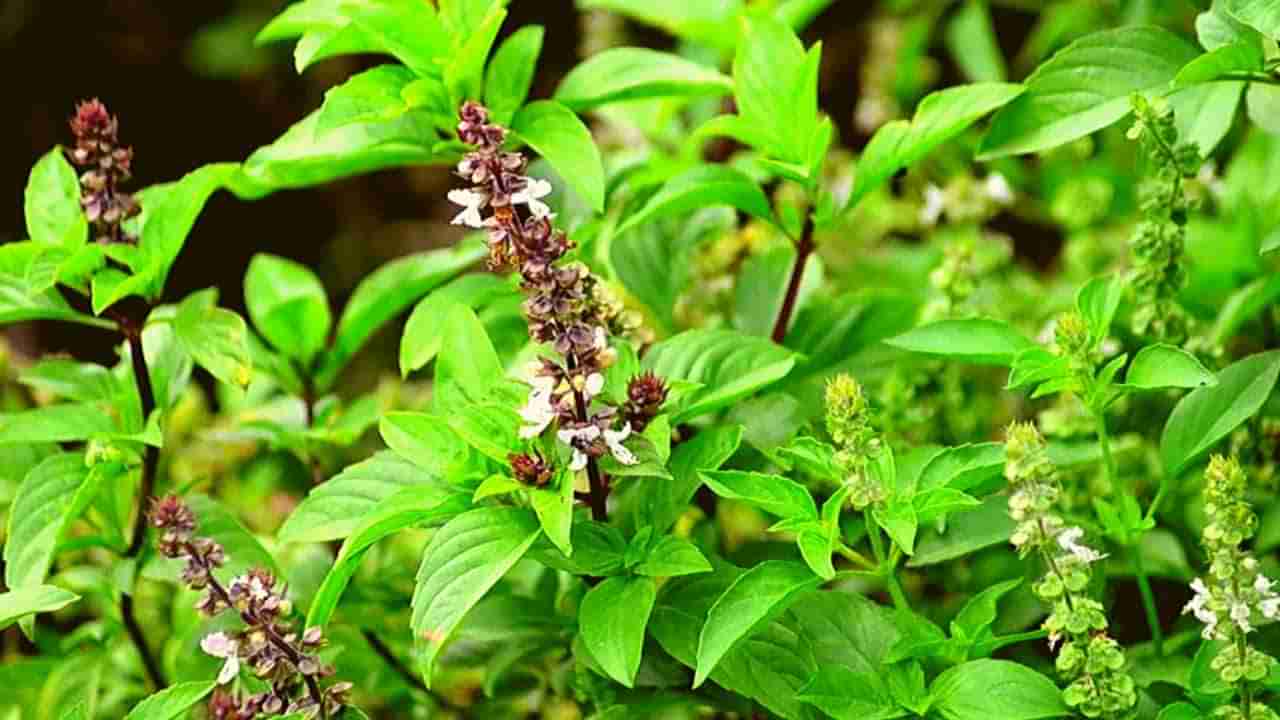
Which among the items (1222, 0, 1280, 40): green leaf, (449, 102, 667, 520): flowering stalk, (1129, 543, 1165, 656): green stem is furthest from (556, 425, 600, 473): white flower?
(1222, 0, 1280, 40): green leaf

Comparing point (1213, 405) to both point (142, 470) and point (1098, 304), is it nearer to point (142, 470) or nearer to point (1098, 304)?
point (1098, 304)

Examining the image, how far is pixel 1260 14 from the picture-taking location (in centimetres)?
116

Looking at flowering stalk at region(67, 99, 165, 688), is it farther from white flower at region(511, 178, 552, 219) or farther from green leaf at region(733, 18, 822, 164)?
green leaf at region(733, 18, 822, 164)

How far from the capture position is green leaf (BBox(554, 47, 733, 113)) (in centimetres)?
135

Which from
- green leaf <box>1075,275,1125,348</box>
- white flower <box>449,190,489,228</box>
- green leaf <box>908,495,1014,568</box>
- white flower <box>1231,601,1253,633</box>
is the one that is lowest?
white flower <box>1231,601,1253,633</box>

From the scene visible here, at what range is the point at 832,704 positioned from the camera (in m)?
1.07

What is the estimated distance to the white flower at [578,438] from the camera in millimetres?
1046

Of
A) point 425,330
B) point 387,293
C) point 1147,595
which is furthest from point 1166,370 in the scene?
point 387,293

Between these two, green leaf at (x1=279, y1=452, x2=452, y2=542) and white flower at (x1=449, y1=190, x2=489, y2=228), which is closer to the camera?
white flower at (x1=449, y1=190, x2=489, y2=228)

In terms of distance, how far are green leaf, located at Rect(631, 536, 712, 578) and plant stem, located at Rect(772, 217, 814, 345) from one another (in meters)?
0.34

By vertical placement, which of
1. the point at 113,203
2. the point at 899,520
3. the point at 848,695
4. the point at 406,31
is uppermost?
the point at 406,31

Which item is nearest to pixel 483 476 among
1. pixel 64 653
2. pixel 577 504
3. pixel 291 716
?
pixel 577 504

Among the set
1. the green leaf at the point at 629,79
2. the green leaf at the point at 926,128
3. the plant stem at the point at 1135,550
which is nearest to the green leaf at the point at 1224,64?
the green leaf at the point at 926,128

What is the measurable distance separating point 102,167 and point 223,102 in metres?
2.14
